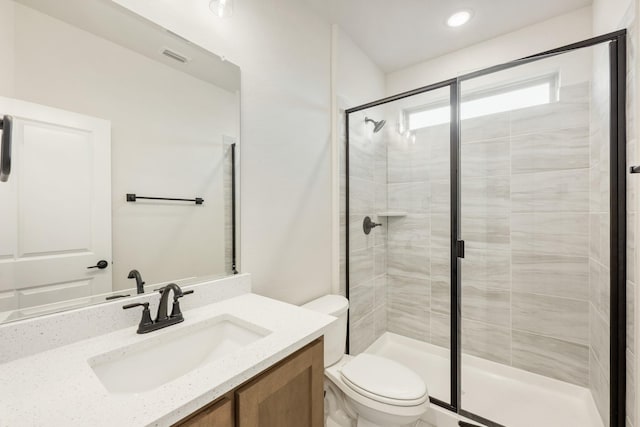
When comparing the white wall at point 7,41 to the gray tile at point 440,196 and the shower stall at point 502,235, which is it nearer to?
the shower stall at point 502,235

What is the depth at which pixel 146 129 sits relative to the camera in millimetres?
1038

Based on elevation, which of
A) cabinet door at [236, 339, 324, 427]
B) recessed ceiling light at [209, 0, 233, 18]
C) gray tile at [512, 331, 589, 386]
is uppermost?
recessed ceiling light at [209, 0, 233, 18]

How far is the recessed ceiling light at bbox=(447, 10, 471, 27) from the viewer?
5.94 ft

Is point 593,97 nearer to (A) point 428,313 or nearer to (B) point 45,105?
(A) point 428,313

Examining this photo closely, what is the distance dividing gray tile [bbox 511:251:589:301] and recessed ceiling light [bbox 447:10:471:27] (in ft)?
5.44

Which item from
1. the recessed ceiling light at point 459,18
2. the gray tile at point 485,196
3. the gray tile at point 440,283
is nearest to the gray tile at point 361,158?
the gray tile at point 485,196

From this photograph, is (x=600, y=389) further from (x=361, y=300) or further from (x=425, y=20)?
(x=425, y=20)

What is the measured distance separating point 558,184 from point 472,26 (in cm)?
124

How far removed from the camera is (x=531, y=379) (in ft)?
6.27

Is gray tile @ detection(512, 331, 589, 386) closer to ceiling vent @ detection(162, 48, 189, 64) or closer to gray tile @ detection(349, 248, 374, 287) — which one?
gray tile @ detection(349, 248, 374, 287)

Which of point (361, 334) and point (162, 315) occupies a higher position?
point (162, 315)

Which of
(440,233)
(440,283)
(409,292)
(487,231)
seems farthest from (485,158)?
(409,292)

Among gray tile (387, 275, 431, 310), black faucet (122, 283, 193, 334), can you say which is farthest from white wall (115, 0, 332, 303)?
gray tile (387, 275, 431, 310)

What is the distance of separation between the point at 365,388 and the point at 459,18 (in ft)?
7.67
